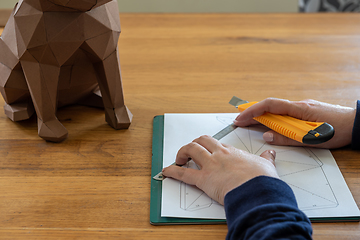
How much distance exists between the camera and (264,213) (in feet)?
1.28

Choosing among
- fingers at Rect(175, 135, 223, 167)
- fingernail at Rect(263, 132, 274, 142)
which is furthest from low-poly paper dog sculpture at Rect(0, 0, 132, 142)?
fingernail at Rect(263, 132, 274, 142)

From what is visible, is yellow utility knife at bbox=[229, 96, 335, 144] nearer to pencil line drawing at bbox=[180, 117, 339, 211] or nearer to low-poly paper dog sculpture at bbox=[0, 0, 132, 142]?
pencil line drawing at bbox=[180, 117, 339, 211]

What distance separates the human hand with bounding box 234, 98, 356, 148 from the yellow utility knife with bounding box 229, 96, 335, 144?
0.01 metres

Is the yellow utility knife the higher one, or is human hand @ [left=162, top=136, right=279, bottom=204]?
the yellow utility knife

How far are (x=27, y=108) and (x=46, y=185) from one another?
204 millimetres

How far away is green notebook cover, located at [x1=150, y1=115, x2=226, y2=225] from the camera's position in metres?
0.45

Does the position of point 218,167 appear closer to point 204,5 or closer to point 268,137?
point 268,137

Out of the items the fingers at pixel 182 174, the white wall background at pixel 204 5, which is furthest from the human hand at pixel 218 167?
the white wall background at pixel 204 5

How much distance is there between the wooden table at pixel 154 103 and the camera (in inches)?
17.9

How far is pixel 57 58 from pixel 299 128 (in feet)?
1.41

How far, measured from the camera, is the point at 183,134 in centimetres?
62

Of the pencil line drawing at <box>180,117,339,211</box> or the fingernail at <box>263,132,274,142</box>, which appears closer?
the pencil line drawing at <box>180,117,339,211</box>

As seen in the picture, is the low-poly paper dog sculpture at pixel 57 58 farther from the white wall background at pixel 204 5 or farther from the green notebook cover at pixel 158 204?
→ the white wall background at pixel 204 5

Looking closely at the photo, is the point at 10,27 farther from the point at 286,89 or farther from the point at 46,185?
the point at 286,89
